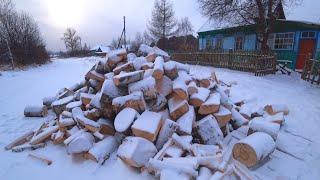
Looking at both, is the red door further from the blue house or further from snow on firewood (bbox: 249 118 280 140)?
snow on firewood (bbox: 249 118 280 140)

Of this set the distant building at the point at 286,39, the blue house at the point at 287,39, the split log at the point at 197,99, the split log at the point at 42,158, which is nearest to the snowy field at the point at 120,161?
the split log at the point at 42,158

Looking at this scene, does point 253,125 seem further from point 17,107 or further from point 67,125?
point 17,107

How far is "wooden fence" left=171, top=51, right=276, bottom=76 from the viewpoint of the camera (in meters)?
11.1

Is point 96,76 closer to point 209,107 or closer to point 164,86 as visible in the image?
point 164,86

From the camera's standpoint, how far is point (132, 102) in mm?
3697

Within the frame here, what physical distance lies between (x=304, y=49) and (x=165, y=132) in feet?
47.3

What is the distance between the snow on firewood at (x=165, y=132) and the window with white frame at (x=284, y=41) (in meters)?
14.4

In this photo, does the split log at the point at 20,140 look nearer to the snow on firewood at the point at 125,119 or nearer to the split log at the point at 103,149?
the split log at the point at 103,149

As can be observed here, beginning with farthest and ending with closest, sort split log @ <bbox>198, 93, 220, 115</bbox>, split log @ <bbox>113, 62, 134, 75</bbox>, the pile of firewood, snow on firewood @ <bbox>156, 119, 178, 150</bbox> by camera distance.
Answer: split log @ <bbox>113, 62, 134, 75</bbox> → split log @ <bbox>198, 93, 220, 115</bbox> → snow on firewood @ <bbox>156, 119, 178, 150</bbox> → the pile of firewood

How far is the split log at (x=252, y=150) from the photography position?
3004 mm

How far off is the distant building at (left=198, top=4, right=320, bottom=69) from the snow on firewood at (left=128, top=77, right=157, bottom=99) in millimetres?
10851

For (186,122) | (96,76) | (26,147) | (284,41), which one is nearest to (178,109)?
(186,122)

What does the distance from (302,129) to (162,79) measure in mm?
2873

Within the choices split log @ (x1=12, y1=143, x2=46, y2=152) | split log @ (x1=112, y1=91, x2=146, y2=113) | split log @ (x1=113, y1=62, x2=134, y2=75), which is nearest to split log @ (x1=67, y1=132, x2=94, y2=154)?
split log @ (x1=112, y1=91, x2=146, y2=113)
